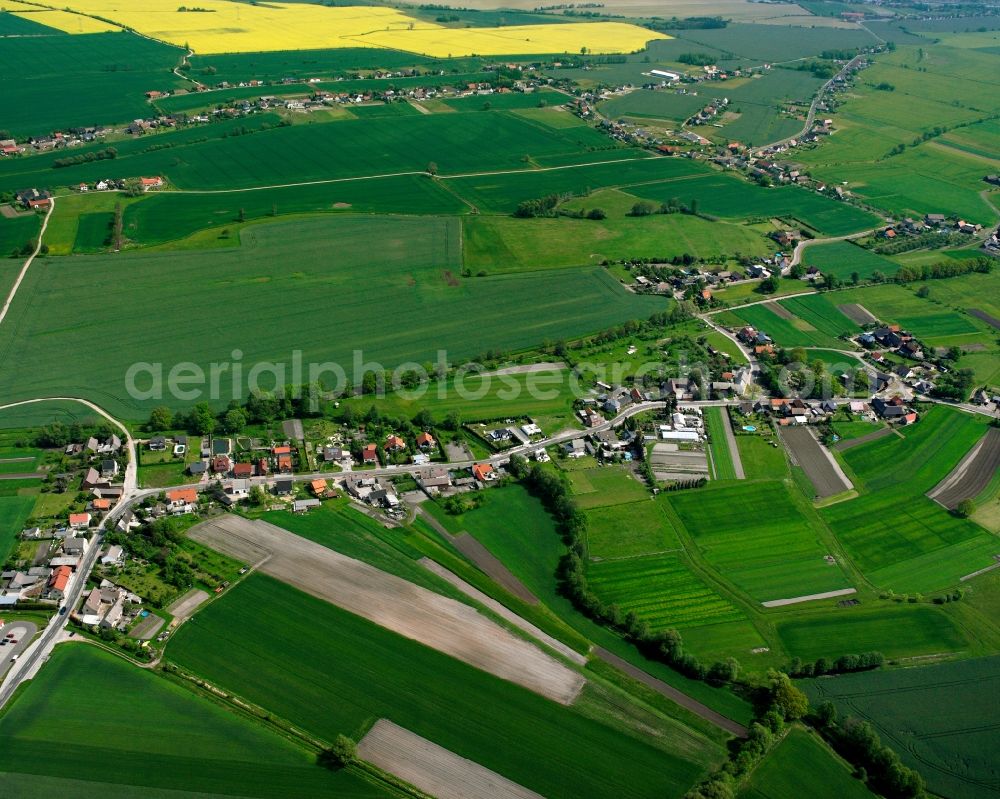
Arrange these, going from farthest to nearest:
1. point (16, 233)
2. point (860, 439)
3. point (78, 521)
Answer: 1. point (16, 233)
2. point (860, 439)
3. point (78, 521)

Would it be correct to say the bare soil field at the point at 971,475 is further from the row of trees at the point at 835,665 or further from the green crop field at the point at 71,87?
the green crop field at the point at 71,87

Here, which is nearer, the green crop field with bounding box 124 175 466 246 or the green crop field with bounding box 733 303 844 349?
the green crop field with bounding box 733 303 844 349

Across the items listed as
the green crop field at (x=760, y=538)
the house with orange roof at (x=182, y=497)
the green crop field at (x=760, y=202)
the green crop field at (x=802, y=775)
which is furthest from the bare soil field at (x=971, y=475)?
the house with orange roof at (x=182, y=497)

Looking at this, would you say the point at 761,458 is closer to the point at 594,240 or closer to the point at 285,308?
the point at 594,240

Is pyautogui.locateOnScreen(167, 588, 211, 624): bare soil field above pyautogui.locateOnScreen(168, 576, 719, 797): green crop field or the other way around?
above

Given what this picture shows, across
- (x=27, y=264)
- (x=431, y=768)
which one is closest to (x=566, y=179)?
(x=27, y=264)

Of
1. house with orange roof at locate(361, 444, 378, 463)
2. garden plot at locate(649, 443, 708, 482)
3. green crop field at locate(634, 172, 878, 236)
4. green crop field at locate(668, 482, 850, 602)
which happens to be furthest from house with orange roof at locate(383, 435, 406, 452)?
green crop field at locate(634, 172, 878, 236)

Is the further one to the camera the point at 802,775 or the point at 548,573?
the point at 548,573

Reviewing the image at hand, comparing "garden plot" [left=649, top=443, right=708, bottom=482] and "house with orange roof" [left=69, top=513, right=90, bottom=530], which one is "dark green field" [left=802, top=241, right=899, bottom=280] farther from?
"house with orange roof" [left=69, top=513, right=90, bottom=530]
